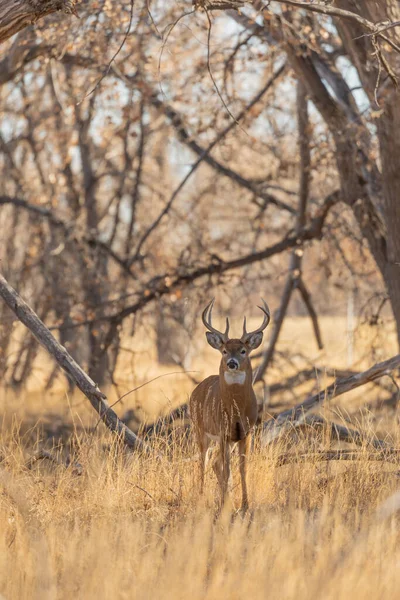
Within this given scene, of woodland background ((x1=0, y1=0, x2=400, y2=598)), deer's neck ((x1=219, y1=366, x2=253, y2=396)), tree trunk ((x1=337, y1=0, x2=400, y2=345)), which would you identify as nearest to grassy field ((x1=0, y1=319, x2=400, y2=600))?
woodland background ((x1=0, y1=0, x2=400, y2=598))

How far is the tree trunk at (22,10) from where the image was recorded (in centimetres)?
605

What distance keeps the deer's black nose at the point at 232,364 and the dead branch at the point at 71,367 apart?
4.02ft

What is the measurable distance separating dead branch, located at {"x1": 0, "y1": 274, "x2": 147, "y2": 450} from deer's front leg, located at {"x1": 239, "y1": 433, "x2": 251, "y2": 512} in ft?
3.19

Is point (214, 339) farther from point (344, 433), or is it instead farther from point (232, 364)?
point (344, 433)

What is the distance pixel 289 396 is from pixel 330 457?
826 cm

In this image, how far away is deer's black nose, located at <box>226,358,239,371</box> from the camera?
633cm

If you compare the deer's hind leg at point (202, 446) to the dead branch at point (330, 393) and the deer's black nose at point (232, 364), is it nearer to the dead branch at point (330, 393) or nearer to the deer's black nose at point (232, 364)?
the deer's black nose at point (232, 364)

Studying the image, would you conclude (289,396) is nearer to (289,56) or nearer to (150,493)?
(289,56)

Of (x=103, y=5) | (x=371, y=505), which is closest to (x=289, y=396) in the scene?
(x=103, y=5)

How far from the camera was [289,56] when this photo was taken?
10414mm

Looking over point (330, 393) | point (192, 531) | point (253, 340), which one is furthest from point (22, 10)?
point (330, 393)

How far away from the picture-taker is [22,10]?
240 inches

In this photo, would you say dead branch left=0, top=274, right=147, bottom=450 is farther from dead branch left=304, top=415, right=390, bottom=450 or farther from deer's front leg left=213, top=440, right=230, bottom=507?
dead branch left=304, top=415, right=390, bottom=450

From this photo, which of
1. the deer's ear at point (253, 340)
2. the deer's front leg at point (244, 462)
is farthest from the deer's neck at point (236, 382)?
the deer's front leg at point (244, 462)
